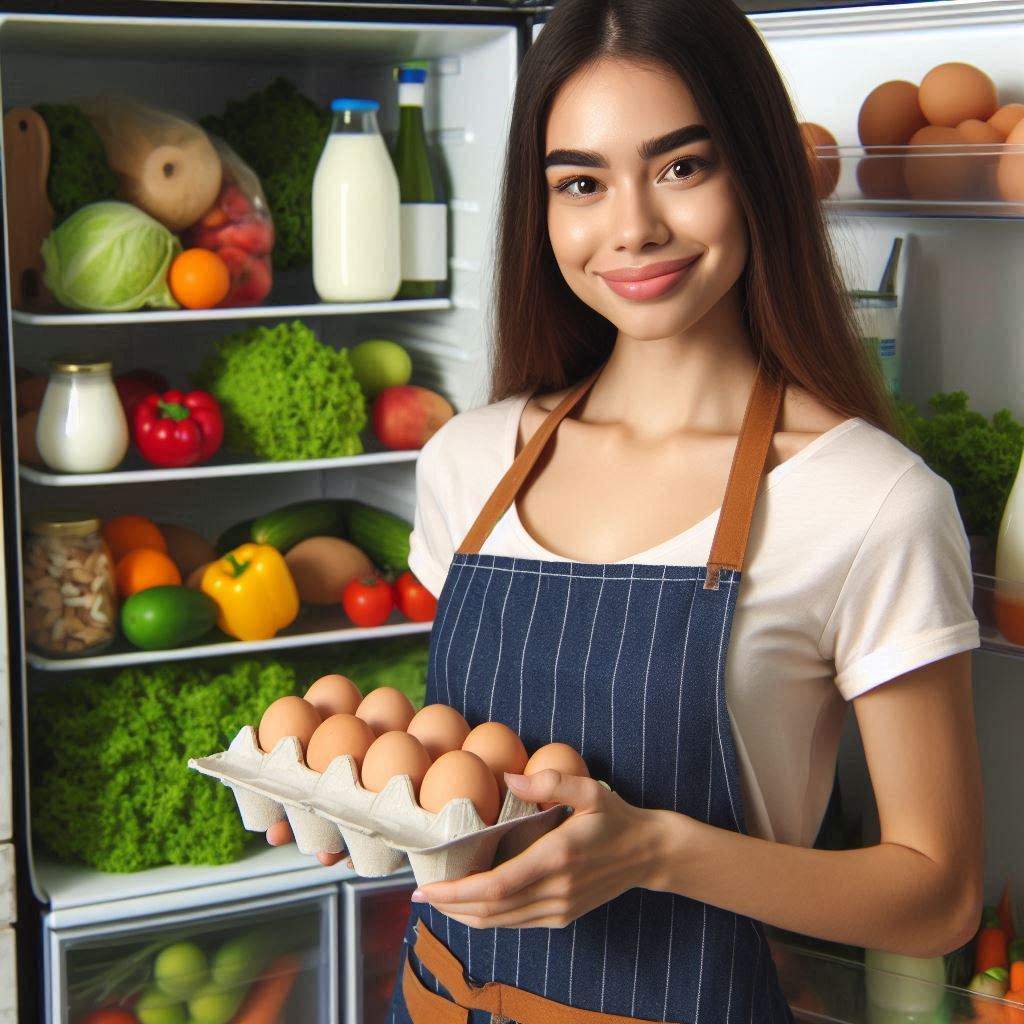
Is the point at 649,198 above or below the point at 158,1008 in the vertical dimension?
above

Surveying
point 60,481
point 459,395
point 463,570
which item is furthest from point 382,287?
point 463,570

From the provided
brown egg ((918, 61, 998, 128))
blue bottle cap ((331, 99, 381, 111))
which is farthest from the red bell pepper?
brown egg ((918, 61, 998, 128))

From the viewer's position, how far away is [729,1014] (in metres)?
1.17

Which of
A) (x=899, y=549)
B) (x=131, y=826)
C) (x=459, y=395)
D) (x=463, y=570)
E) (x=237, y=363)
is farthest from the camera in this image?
(x=459, y=395)

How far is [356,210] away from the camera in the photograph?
1.96 m

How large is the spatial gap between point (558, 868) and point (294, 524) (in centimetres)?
123

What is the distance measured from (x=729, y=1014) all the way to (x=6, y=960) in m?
1.01

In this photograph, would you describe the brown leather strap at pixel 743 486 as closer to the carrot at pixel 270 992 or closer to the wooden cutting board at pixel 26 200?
the wooden cutting board at pixel 26 200

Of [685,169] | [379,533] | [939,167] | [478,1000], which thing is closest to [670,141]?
[685,169]

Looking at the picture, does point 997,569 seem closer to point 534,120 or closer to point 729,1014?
point 729,1014

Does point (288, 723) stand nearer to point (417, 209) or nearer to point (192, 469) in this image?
point (192, 469)

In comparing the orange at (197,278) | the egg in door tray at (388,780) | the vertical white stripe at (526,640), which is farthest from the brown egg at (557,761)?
the orange at (197,278)

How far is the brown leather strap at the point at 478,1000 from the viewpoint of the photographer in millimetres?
1174

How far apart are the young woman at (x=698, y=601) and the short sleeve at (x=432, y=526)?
0.13m
